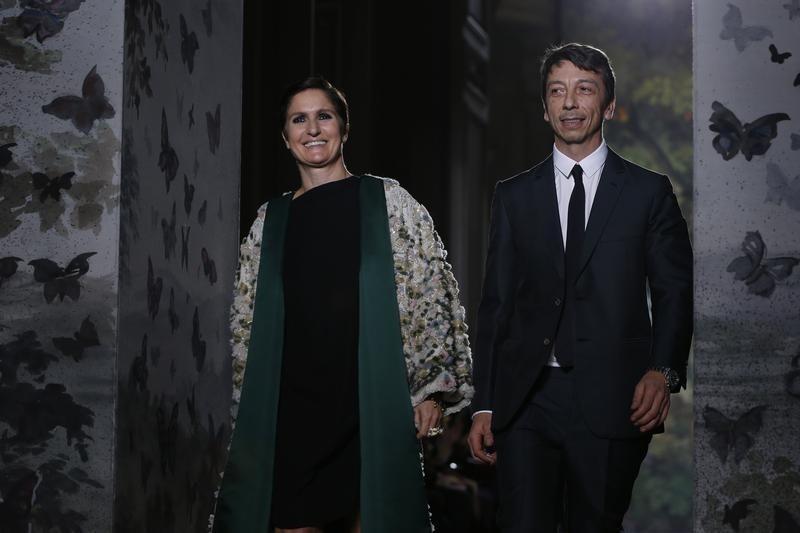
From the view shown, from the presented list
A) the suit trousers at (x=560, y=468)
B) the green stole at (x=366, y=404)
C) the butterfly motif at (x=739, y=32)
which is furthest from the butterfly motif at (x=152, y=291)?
the butterfly motif at (x=739, y=32)

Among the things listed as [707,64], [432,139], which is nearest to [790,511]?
[707,64]

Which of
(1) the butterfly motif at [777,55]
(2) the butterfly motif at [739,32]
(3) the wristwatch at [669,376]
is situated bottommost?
(3) the wristwatch at [669,376]

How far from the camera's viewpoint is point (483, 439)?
355 centimetres

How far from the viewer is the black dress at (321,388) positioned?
3621 mm

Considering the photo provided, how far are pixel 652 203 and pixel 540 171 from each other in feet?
1.03

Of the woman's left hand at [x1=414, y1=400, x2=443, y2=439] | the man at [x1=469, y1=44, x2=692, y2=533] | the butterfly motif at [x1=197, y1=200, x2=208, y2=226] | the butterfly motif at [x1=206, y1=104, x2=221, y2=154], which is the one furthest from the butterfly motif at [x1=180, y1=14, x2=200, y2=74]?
the woman's left hand at [x1=414, y1=400, x2=443, y2=439]

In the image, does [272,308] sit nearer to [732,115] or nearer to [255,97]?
[732,115]

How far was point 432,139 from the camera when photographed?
926 cm

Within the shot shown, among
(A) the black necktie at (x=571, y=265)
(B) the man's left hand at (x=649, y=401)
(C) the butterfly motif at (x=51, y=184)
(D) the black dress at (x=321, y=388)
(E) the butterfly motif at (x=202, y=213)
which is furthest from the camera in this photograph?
(E) the butterfly motif at (x=202, y=213)

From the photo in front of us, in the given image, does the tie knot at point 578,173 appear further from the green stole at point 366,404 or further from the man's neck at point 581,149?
the green stole at point 366,404

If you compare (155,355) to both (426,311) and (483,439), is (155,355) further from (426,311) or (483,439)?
(483,439)

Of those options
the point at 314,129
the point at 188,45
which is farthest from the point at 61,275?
the point at 188,45

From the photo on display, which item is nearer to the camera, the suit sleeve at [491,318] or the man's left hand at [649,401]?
the man's left hand at [649,401]

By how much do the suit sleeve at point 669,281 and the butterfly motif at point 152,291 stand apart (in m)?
1.49
